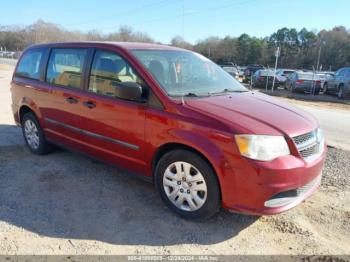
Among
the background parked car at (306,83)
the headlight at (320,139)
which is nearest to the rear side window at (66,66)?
the headlight at (320,139)

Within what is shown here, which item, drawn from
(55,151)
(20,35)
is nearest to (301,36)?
(20,35)

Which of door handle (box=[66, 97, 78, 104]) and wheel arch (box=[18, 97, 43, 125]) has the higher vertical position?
door handle (box=[66, 97, 78, 104])

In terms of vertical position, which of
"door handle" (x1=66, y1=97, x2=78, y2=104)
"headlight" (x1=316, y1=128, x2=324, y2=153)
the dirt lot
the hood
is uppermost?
the hood

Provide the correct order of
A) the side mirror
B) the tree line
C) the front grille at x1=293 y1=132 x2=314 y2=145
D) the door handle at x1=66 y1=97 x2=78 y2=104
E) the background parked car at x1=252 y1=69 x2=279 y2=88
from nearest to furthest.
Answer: the front grille at x1=293 y1=132 x2=314 y2=145
the side mirror
the door handle at x1=66 y1=97 x2=78 y2=104
the background parked car at x1=252 y1=69 x2=279 y2=88
the tree line

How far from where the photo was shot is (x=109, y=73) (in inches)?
163

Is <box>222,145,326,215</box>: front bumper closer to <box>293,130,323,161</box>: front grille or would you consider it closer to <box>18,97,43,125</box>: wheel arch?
<box>293,130,323,161</box>: front grille

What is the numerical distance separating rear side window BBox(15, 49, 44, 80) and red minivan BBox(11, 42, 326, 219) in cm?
38

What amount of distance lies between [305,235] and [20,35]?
101264 millimetres

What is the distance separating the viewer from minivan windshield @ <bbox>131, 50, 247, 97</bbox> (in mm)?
3801

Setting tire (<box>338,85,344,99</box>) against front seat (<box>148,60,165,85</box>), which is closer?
front seat (<box>148,60,165,85</box>)

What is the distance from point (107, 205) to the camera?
3826 millimetres

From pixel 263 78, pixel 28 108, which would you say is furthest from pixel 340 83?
pixel 28 108

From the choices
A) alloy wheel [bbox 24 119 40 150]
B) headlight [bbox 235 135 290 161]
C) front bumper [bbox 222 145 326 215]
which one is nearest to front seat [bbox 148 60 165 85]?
headlight [bbox 235 135 290 161]

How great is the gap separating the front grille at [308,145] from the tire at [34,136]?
12.5 ft
